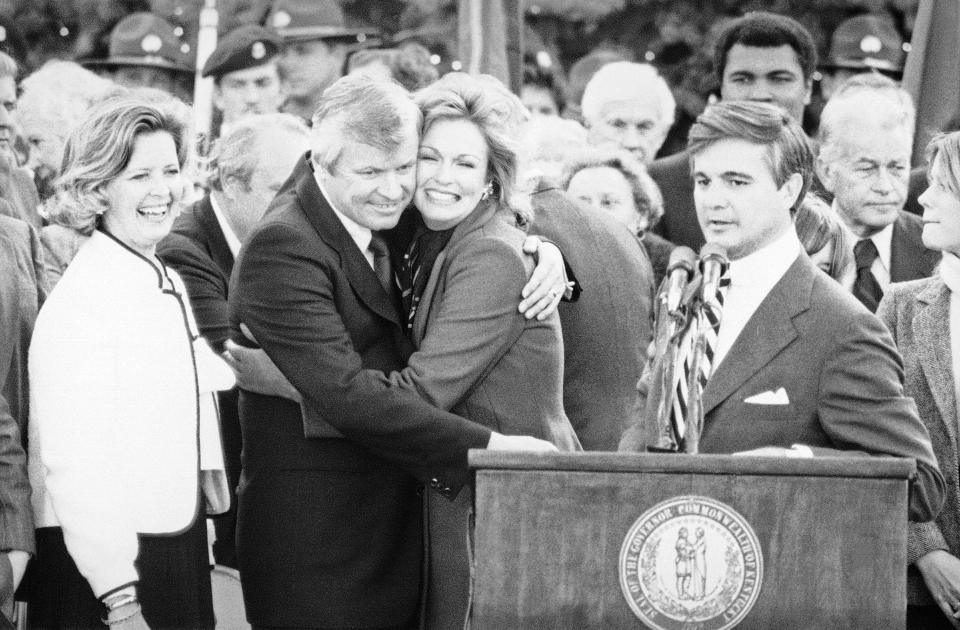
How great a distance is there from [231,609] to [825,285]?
8.23 feet

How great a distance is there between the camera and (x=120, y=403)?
362 centimetres

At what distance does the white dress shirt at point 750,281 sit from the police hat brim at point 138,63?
5.57 metres

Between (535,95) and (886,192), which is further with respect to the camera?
(535,95)

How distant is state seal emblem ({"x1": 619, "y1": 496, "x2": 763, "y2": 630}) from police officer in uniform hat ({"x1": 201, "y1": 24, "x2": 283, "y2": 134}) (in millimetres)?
4700

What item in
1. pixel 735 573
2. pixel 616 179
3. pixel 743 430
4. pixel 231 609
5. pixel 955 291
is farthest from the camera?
pixel 616 179

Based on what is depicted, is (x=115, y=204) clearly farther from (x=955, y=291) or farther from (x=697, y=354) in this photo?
(x=955, y=291)

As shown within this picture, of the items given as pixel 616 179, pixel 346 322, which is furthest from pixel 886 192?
pixel 346 322

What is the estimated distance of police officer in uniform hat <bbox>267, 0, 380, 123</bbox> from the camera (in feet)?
27.2

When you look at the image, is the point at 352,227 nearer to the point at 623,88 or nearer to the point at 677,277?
the point at 677,277

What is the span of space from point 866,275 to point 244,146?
2.20 metres

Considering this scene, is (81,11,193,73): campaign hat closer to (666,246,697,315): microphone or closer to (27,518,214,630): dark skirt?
(27,518,214,630): dark skirt

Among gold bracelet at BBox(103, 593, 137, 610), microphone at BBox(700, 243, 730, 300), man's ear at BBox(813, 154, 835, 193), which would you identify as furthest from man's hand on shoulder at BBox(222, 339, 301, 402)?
man's ear at BBox(813, 154, 835, 193)

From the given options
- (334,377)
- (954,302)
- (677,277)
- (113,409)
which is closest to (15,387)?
(113,409)

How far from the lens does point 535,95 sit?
8.55 meters
